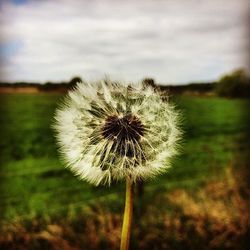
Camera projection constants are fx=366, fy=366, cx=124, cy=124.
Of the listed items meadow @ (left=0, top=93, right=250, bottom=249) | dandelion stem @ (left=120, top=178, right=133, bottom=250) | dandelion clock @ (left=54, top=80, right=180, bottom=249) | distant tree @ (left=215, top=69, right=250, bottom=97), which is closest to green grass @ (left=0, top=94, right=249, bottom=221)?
meadow @ (left=0, top=93, right=250, bottom=249)

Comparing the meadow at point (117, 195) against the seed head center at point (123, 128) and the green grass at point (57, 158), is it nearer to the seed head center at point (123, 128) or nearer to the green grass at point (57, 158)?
the green grass at point (57, 158)

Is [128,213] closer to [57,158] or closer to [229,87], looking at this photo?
[57,158]

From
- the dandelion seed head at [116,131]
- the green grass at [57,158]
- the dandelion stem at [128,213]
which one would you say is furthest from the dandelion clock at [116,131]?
the green grass at [57,158]

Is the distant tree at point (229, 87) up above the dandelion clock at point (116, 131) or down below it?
above

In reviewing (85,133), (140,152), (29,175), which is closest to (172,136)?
(140,152)

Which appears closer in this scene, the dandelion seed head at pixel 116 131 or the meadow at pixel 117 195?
the dandelion seed head at pixel 116 131

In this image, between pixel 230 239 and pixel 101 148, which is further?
pixel 230 239

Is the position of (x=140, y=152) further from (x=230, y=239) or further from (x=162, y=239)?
(x=230, y=239)

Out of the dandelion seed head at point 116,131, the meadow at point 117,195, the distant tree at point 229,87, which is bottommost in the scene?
the meadow at point 117,195
